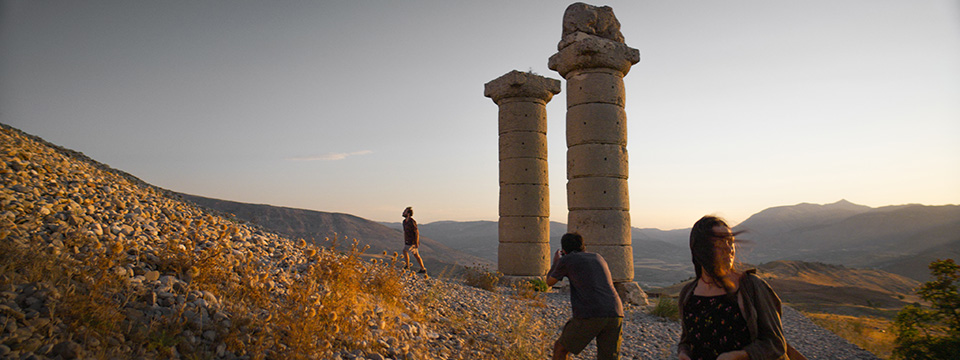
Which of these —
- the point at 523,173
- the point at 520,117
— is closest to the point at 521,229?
the point at 523,173

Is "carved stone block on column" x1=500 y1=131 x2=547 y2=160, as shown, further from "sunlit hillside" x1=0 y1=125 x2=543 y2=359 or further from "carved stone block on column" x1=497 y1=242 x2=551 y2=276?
"sunlit hillside" x1=0 y1=125 x2=543 y2=359

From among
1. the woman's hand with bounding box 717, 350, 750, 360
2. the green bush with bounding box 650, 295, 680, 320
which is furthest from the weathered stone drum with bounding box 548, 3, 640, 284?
the woman's hand with bounding box 717, 350, 750, 360

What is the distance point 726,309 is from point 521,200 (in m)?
12.5

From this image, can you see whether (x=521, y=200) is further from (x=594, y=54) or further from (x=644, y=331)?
(x=644, y=331)

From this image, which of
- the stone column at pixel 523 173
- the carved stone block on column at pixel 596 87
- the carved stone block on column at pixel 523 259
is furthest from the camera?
the stone column at pixel 523 173

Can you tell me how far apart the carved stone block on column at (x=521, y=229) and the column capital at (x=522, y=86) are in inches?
148

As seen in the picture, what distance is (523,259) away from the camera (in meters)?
14.6

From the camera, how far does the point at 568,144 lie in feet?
42.8

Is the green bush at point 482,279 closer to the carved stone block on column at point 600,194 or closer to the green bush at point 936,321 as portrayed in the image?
the carved stone block on column at point 600,194

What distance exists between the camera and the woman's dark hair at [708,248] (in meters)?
2.51

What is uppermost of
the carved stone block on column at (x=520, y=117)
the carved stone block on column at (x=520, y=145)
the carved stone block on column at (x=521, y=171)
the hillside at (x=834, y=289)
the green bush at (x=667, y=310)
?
the carved stone block on column at (x=520, y=117)

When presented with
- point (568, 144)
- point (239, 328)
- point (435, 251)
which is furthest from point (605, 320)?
point (435, 251)

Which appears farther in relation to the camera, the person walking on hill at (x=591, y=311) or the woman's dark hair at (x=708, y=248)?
the person walking on hill at (x=591, y=311)

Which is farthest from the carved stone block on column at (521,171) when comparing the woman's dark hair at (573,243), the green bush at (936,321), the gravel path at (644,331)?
the woman's dark hair at (573,243)
